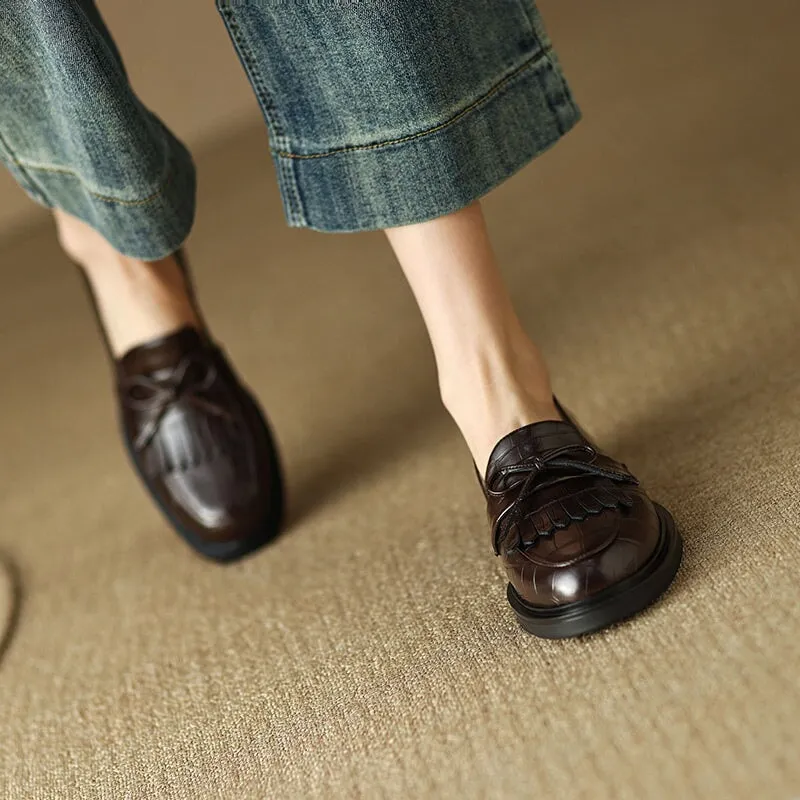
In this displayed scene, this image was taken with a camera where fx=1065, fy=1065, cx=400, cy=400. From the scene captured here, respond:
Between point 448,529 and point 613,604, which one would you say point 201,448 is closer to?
point 448,529

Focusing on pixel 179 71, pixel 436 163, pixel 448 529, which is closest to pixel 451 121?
pixel 436 163

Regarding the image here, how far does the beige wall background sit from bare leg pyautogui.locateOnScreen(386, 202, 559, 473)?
4.96ft

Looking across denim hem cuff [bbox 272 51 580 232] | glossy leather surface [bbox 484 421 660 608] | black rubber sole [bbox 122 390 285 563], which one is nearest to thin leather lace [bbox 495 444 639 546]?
glossy leather surface [bbox 484 421 660 608]

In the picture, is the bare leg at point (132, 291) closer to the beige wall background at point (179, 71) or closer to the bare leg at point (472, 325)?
the bare leg at point (472, 325)

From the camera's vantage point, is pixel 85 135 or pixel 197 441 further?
pixel 197 441

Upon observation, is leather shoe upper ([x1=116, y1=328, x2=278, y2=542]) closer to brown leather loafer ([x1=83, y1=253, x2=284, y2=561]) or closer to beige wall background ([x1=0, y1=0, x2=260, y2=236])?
brown leather loafer ([x1=83, y1=253, x2=284, y2=561])

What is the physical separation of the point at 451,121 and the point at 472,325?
0.40 ft

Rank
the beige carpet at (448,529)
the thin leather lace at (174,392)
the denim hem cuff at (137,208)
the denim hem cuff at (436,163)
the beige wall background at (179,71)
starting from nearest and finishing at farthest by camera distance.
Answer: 1. the beige carpet at (448,529)
2. the denim hem cuff at (436,163)
3. the denim hem cuff at (137,208)
4. the thin leather lace at (174,392)
5. the beige wall background at (179,71)

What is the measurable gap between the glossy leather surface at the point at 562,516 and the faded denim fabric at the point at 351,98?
0.50ft

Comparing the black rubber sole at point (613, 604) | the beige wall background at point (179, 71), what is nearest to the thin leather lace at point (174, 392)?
the black rubber sole at point (613, 604)

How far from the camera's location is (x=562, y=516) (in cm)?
57

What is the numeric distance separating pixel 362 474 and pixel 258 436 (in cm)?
9

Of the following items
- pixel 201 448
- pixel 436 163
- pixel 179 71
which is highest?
pixel 436 163

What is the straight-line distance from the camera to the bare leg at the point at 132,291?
2.73 ft
